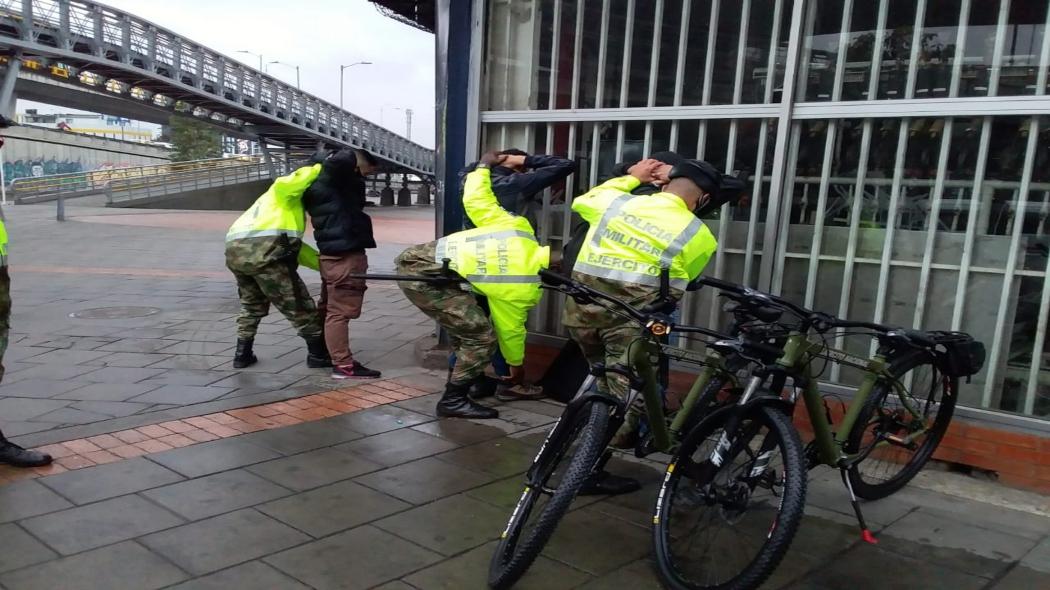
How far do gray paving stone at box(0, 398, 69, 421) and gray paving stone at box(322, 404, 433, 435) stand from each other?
1714 mm

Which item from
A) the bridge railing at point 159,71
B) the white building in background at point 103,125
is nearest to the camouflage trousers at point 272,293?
the bridge railing at point 159,71

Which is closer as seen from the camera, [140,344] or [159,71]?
[140,344]

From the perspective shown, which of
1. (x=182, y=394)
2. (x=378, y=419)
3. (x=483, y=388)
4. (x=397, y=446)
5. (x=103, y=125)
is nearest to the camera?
(x=397, y=446)

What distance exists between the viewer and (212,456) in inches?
159

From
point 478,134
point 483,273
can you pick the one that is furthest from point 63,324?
point 483,273

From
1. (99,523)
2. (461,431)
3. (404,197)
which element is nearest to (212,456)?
(99,523)

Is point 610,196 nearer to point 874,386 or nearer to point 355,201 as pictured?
point 874,386

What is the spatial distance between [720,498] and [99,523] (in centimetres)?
251

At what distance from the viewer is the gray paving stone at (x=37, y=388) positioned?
16.6 ft

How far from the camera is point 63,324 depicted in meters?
7.25

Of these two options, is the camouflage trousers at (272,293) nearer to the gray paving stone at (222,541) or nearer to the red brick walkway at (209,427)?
the red brick walkway at (209,427)

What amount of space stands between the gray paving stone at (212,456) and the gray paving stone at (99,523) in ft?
1.34

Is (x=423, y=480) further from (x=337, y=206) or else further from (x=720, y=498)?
(x=337, y=206)

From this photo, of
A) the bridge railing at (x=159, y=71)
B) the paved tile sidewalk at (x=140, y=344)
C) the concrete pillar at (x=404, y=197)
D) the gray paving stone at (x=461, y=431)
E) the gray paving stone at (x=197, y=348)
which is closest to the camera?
the gray paving stone at (x=461, y=431)
